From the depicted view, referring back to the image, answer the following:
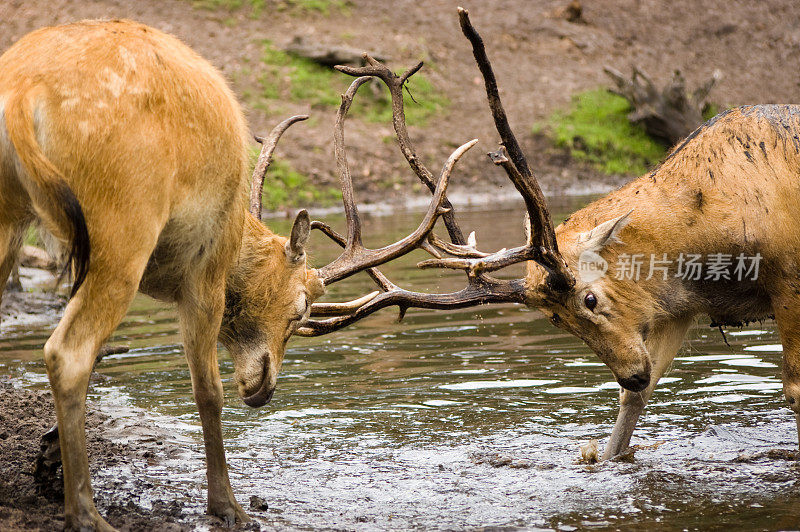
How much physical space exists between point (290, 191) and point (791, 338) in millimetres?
14012

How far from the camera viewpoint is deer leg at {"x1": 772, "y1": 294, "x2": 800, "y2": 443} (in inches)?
240

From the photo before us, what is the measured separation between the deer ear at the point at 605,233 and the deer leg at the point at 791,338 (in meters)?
0.99

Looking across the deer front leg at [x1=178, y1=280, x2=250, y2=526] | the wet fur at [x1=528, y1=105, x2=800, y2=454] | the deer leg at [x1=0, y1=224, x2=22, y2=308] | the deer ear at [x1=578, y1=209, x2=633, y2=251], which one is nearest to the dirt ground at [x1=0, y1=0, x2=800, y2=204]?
the wet fur at [x1=528, y1=105, x2=800, y2=454]

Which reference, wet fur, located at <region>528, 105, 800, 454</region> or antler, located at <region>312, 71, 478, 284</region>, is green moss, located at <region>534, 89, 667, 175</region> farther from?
antler, located at <region>312, 71, 478, 284</region>

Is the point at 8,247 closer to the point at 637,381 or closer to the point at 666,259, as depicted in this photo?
the point at 637,381

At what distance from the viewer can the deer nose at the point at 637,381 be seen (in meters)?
6.36

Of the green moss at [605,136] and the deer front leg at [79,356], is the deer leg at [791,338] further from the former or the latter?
the green moss at [605,136]

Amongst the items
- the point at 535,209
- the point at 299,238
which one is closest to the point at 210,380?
the point at 299,238

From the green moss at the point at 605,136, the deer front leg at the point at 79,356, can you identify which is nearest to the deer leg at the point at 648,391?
the deer front leg at the point at 79,356

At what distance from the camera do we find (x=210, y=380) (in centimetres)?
529

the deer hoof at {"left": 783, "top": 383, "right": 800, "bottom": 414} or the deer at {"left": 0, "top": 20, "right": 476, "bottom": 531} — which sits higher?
the deer at {"left": 0, "top": 20, "right": 476, "bottom": 531}

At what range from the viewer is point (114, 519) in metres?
4.89

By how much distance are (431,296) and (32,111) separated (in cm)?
287

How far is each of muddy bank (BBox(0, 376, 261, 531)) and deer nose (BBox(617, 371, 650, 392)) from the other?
251 centimetres
